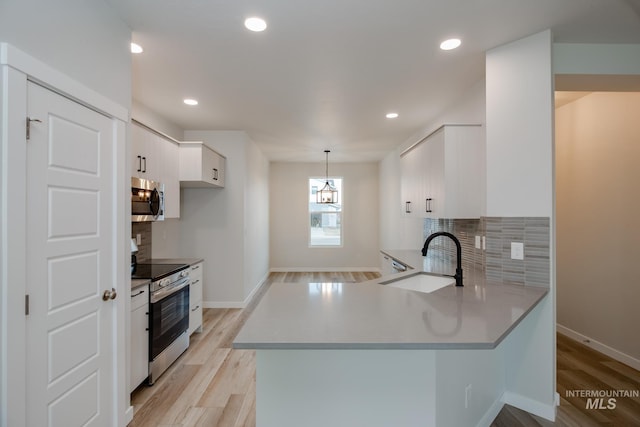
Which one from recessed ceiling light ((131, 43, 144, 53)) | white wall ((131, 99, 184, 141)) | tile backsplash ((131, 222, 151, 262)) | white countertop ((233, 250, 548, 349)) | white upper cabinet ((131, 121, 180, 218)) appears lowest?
white countertop ((233, 250, 548, 349))

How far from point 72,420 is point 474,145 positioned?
339 cm

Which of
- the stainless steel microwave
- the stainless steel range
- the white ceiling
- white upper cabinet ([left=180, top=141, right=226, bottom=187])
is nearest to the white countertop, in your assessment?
the stainless steel range

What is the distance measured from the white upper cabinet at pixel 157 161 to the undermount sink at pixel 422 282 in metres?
2.57

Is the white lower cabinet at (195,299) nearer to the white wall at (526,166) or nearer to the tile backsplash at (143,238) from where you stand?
the tile backsplash at (143,238)

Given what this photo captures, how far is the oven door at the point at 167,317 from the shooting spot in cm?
266

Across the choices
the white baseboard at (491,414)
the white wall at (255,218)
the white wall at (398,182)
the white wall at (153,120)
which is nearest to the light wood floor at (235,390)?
the white baseboard at (491,414)

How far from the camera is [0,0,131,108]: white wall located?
54.7 inches

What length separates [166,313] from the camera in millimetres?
2873

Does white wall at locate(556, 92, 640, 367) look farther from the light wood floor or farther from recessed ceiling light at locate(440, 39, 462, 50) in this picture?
recessed ceiling light at locate(440, 39, 462, 50)

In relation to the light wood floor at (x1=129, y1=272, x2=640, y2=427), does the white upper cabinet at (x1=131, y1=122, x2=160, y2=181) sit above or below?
above

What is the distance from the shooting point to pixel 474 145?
2703 millimetres

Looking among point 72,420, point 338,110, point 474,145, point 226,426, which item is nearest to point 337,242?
point 338,110

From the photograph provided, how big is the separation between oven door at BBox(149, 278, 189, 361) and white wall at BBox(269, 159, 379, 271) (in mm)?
4513

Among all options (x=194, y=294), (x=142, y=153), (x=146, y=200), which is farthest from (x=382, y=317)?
(x=194, y=294)
